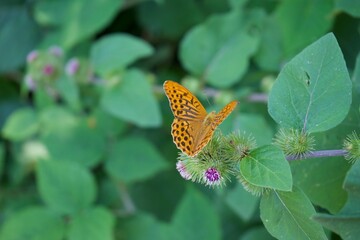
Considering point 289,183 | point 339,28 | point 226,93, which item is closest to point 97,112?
point 226,93

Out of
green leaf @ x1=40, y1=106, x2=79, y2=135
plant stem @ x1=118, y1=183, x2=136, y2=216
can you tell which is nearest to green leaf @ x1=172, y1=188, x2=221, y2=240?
plant stem @ x1=118, y1=183, x2=136, y2=216

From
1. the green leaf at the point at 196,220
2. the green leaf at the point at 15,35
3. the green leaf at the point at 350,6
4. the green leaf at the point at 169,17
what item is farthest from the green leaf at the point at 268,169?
the green leaf at the point at 15,35

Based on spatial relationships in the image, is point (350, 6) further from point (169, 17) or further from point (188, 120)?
point (169, 17)

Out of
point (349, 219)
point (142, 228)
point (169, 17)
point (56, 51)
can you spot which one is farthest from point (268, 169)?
point (169, 17)

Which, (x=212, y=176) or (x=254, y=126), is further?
(x=254, y=126)

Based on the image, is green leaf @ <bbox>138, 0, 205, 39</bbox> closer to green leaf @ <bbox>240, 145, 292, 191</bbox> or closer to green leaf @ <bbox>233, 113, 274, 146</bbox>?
green leaf @ <bbox>233, 113, 274, 146</bbox>

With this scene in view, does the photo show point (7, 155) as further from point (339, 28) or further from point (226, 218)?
point (339, 28)
